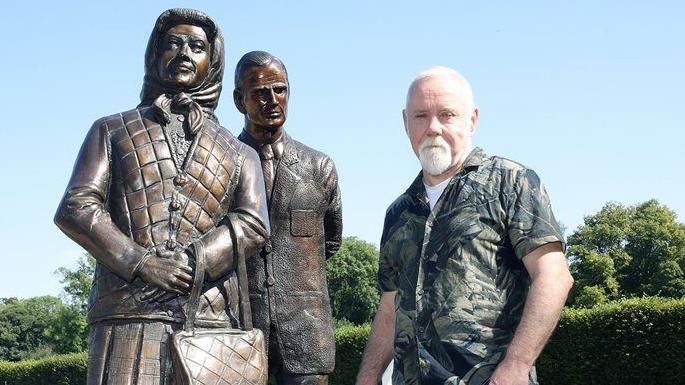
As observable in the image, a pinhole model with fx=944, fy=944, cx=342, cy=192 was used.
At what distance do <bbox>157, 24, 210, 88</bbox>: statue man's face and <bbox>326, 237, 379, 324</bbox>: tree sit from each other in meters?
46.1

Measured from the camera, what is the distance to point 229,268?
4578 mm

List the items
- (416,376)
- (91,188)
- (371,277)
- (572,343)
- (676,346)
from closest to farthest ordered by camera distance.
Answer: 1. (416,376)
2. (91,188)
3. (676,346)
4. (572,343)
5. (371,277)

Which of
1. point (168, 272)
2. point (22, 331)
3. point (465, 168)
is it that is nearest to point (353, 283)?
point (22, 331)

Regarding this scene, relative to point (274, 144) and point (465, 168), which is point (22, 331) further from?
point (465, 168)

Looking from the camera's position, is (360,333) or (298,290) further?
(360,333)

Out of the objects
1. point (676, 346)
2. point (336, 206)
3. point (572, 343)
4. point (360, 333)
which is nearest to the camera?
point (336, 206)

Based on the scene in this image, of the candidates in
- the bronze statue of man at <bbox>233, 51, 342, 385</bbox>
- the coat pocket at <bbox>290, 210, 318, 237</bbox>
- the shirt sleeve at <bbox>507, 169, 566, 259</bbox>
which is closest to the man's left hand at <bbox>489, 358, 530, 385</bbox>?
the shirt sleeve at <bbox>507, 169, 566, 259</bbox>

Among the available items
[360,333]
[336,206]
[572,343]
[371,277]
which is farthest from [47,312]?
[336,206]

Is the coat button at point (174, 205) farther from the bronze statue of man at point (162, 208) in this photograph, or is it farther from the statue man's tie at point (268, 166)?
the statue man's tie at point (268, 166)

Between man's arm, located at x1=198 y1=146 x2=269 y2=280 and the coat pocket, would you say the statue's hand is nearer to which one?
man's arm, located at x1=198 y1=146 x2=269 y2=280

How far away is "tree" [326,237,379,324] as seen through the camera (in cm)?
5191

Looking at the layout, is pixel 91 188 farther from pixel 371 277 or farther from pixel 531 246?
pixel 371 277

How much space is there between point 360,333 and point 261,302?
55.2ft

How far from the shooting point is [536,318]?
132 inches
